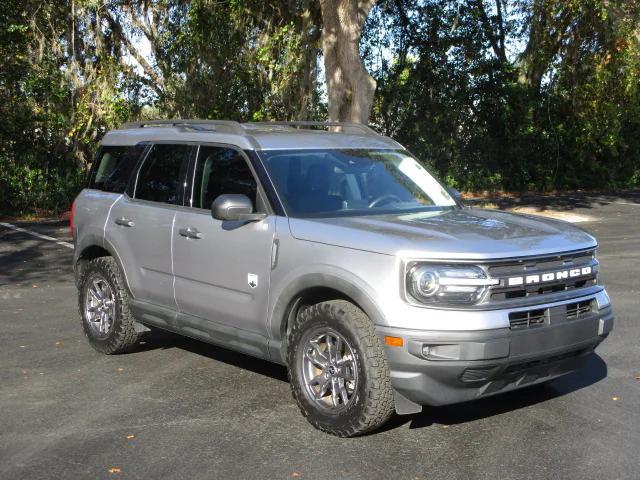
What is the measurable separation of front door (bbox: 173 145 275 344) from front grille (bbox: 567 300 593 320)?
1899 mm

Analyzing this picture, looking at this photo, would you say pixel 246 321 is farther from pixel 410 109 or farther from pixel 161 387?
pixel 410 109

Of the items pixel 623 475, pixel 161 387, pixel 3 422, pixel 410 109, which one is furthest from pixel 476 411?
pixel 410 109

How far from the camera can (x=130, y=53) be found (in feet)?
76.8

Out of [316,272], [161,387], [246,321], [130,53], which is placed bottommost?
[161,387]

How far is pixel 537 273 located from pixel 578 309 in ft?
1.51

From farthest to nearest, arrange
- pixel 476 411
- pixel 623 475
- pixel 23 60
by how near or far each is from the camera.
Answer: pixel 23 60, pixel 476 411, pixel 623 475

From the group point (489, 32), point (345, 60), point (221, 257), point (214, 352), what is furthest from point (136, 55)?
point (221, 257)

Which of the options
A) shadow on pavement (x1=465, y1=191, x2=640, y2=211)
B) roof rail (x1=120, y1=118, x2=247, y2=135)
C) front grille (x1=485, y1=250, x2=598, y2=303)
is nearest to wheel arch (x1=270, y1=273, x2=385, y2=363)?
front grille (x1=485, y1=250, x2=598, y2=303)

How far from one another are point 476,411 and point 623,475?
4.40 feet

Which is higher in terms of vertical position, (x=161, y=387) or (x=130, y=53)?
(x=130, y=53)

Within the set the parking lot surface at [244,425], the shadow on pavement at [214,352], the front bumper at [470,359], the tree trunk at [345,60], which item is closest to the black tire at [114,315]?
the parking lot surface at [244,425]

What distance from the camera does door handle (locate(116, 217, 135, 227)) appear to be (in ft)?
23.6

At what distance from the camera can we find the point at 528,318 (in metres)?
5.21

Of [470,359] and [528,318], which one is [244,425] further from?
[528,318]
